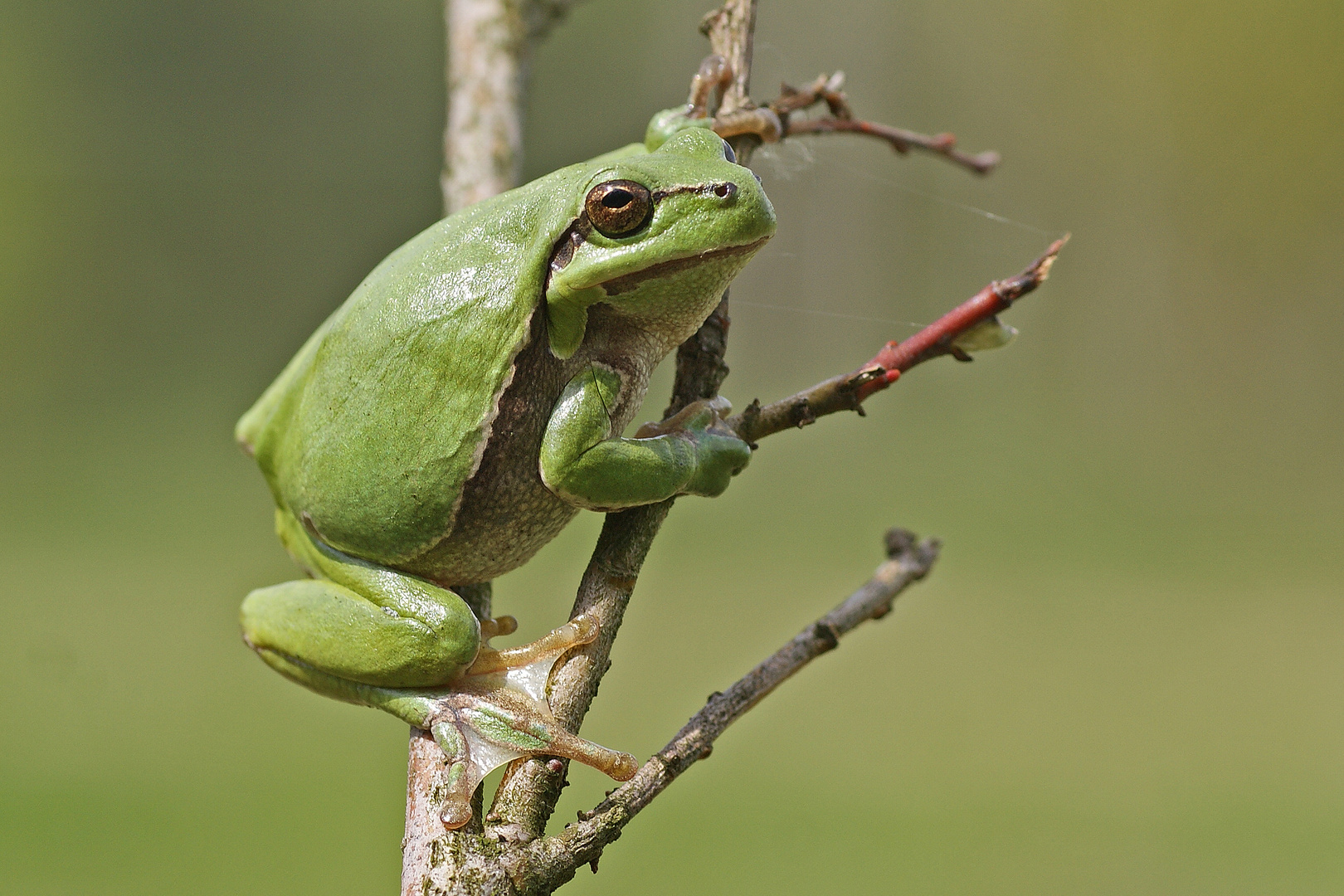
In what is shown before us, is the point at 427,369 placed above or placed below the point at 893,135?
below

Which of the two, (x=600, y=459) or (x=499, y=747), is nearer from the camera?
(x=499, y=747)

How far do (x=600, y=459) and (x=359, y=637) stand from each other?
1.44 feet

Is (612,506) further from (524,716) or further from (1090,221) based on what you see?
(1090,221)

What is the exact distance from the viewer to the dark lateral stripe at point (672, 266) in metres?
1.39

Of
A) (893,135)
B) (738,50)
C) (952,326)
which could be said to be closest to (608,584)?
(952,326)

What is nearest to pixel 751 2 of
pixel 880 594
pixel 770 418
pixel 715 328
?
pixel 715 328

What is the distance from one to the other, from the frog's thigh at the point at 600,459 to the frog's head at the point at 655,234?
120 mm

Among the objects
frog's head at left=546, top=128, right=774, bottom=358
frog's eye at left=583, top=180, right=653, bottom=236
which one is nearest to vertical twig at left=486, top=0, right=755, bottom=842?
frog's head at left=546, top=128, right=774, bottom=358

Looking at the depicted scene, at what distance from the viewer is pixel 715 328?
1547 mm

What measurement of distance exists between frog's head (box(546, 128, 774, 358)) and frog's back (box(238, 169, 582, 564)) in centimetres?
4

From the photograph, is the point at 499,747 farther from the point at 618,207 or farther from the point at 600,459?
the point at 618,207

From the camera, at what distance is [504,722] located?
4.18ft

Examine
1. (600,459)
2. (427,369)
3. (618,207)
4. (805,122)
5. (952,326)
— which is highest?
(805,122)

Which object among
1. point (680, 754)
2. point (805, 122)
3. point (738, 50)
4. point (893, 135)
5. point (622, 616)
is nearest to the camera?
point (680, 754)
